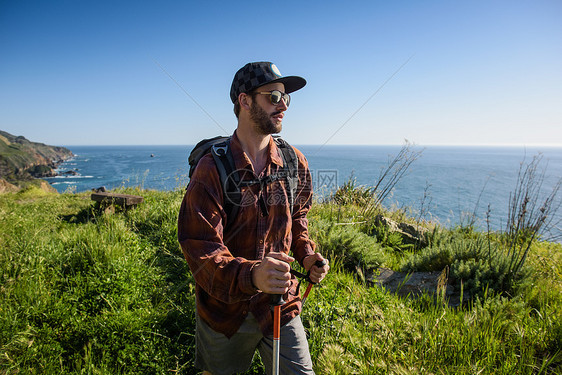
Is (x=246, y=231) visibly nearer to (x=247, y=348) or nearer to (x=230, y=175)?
(x=230, y=175)

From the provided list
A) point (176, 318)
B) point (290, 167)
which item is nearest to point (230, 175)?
point (290, 167)

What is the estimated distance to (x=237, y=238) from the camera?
2.06m

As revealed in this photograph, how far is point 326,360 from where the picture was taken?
8.23 feet

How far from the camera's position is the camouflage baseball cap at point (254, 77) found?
2.10 metres

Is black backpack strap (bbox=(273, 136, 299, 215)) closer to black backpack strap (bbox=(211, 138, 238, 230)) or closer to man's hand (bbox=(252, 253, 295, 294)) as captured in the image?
black backpack strap (bbox=(211, 138, 238, 230))

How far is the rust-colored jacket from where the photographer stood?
1.66m

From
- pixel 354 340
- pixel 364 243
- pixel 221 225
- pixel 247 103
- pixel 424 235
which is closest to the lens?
pixel 221 225

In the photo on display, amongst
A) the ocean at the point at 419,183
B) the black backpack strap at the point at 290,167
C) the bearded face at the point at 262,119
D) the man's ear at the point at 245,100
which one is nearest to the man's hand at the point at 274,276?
the black backpack strap at the point at 290,167

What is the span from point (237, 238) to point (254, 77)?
1.17m

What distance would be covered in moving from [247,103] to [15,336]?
316cm

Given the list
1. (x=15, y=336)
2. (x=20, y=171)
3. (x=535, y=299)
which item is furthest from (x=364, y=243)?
(x=20, y=171)

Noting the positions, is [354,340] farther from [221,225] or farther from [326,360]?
[221,225]

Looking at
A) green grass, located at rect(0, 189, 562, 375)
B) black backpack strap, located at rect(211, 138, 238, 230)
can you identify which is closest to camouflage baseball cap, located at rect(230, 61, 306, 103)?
black backpack strap, located at rect(211, 138, 238, 230)

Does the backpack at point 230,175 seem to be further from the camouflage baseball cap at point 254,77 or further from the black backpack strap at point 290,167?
the camouflage baseball cap at point 254,77
